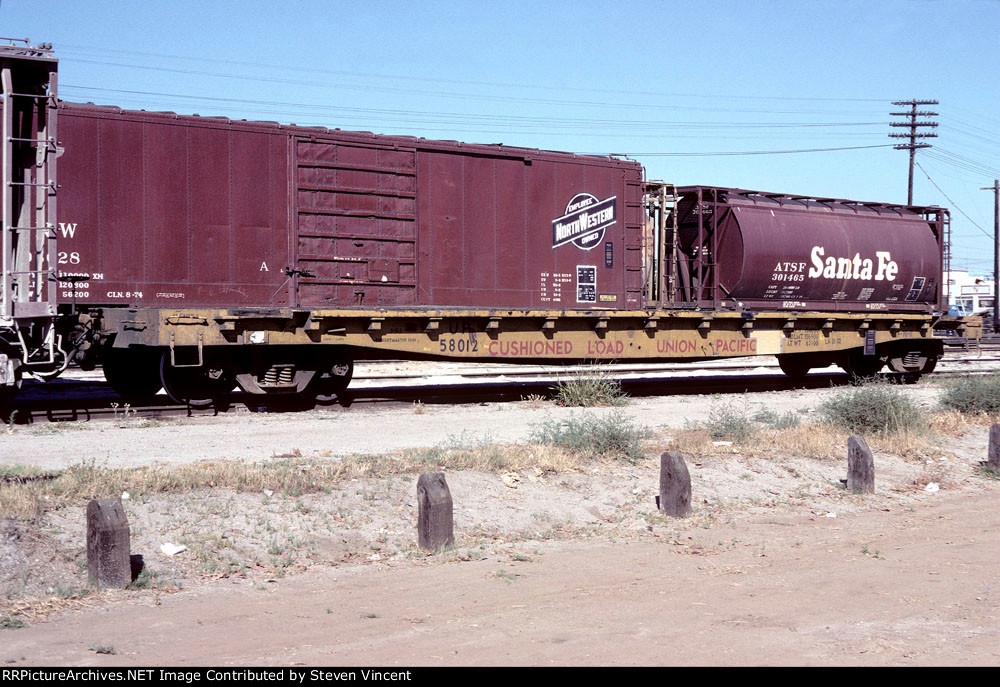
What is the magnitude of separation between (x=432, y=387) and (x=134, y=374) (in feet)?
21.4

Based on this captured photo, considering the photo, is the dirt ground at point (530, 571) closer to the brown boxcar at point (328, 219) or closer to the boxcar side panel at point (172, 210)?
the boxcar side panel at point (172, 210)

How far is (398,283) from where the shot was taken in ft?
58.1

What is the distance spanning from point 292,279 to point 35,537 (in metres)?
9.11

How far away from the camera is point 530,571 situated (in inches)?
332

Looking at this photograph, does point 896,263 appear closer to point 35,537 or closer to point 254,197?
point 254,197

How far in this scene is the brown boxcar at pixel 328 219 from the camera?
1518 cm

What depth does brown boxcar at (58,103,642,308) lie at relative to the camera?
1518 centimetres

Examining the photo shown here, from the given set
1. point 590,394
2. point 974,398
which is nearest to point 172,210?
point 590,394

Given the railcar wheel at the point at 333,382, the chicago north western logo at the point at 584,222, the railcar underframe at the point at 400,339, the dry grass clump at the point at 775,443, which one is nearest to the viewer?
the dry grass clump at the point at 775,443

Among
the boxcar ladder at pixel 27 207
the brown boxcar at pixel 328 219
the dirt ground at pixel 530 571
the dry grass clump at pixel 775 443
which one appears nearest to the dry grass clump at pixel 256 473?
the dirt ground at pixel 530 571

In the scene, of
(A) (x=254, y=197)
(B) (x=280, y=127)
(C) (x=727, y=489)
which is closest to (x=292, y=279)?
(A) (x=254, y=197)

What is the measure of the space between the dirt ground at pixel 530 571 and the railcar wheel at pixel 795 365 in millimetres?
11496

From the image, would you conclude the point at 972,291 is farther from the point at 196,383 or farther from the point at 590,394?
the point at 196,383

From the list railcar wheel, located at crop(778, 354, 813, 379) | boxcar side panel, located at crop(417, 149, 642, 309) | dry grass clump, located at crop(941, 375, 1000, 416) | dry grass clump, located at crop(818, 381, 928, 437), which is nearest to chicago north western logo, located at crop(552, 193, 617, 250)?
boxcar side panel, located at crop(417, 149, 642, 309)
